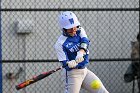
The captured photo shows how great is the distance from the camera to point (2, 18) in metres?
8.00

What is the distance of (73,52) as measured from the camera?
241 inches

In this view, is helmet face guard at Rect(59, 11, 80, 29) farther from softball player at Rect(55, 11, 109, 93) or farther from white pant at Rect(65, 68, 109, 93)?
white pant at Rect(65, 68, 109, 93)

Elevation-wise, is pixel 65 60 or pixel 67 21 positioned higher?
pixel 67 21

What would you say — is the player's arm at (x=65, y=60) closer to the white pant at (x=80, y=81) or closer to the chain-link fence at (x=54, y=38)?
the white pant at (x=80, y=81)

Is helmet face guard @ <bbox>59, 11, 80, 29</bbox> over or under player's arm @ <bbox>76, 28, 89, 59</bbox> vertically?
over

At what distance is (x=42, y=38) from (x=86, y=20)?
2.39 feet

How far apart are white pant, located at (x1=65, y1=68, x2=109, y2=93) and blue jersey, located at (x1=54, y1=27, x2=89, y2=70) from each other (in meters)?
0.08

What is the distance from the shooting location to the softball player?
6035 mm

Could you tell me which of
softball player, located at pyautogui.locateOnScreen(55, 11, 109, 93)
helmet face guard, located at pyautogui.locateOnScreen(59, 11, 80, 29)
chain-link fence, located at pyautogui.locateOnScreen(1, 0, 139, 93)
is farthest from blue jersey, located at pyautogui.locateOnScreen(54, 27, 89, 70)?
chain-link fence, located at pyautogui.locateOnScreen(1, 0, 139, 93)

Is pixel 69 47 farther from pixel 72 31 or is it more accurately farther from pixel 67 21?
pixel 67 21

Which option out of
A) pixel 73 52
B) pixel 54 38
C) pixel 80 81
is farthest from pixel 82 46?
pixel 54 38

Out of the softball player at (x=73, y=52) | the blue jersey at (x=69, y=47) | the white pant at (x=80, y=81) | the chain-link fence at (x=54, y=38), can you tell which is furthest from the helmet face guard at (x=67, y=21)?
the chain-link fence at (x=54, y=38)

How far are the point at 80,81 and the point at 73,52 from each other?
352 millimetres

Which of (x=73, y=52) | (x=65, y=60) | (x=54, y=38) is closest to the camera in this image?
(x=65, y=60)
